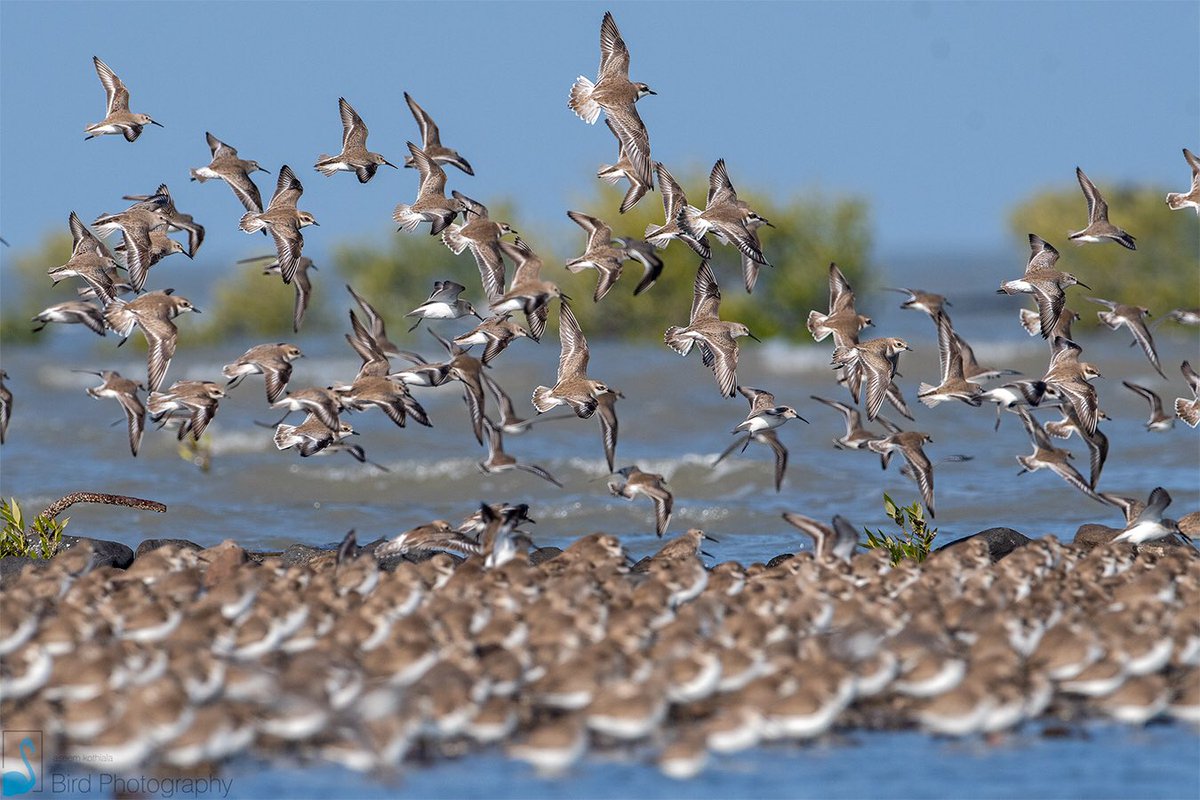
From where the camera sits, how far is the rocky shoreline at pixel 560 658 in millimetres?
10828

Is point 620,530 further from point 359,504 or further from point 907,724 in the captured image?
point 907,724

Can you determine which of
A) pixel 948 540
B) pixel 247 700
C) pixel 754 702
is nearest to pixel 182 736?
pixel 247 700

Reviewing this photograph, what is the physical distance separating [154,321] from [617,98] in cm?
472

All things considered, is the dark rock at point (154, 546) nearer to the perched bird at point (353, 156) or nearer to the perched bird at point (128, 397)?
the perched bird at point (128, 397)

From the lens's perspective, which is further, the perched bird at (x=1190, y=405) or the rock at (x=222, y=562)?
the perched bird at (x=1190, y=405)

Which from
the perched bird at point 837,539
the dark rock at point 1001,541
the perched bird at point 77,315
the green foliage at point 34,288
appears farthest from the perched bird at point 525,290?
the green foliage at point 34,288

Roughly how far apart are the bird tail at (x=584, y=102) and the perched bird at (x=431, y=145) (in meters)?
1.15

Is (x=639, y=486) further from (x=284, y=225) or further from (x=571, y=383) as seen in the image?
(x=284, y=225)

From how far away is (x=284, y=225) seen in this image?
1655 cm

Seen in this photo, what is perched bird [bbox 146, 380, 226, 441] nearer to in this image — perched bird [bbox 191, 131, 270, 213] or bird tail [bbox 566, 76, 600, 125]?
perched bird [bbox 191, 131, 270, 213]

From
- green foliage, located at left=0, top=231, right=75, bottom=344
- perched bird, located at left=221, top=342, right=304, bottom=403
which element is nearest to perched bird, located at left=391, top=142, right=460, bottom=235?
perched bird, located at left=221, top=342, right=304, bottom=403

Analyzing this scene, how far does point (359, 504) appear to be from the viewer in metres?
26.5

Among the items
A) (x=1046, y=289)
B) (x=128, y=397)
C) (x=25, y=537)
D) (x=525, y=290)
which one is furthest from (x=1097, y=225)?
(x=25, y=537)

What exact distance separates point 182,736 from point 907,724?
4745mm
